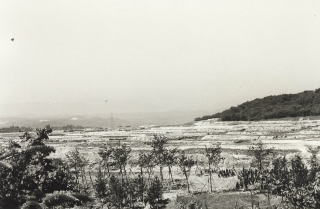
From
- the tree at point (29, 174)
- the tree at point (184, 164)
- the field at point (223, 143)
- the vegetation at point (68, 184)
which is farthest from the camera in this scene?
the field at point (223, 143)

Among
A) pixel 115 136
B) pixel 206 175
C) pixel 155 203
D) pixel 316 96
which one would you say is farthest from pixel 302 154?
pixel 316 96

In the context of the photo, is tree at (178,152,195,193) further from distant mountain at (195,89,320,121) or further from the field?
distant mountain at (195,89,320,121)

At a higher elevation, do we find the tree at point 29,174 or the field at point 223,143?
the tree at point 29,174

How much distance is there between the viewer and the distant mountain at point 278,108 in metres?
95.4

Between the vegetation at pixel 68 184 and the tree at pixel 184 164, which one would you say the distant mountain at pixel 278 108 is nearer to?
the tree at pixel 184 164

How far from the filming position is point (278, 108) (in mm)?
101938

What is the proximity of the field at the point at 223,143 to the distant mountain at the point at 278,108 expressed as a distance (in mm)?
5282

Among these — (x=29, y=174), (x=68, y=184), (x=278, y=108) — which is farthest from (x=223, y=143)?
(x=29, y=174)

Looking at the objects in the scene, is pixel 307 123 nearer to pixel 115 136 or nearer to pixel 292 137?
pixel 292 137

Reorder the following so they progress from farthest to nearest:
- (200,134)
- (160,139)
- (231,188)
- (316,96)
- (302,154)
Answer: (316,96)
(200,134)
(302,154)
(160,139)
(231,188)

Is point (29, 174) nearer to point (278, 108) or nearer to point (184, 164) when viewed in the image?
point (184, 164)

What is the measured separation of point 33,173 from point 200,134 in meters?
74.3

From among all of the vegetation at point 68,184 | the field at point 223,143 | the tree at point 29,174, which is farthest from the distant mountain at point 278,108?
the tree at point 29,174

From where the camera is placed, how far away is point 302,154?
5484cm
